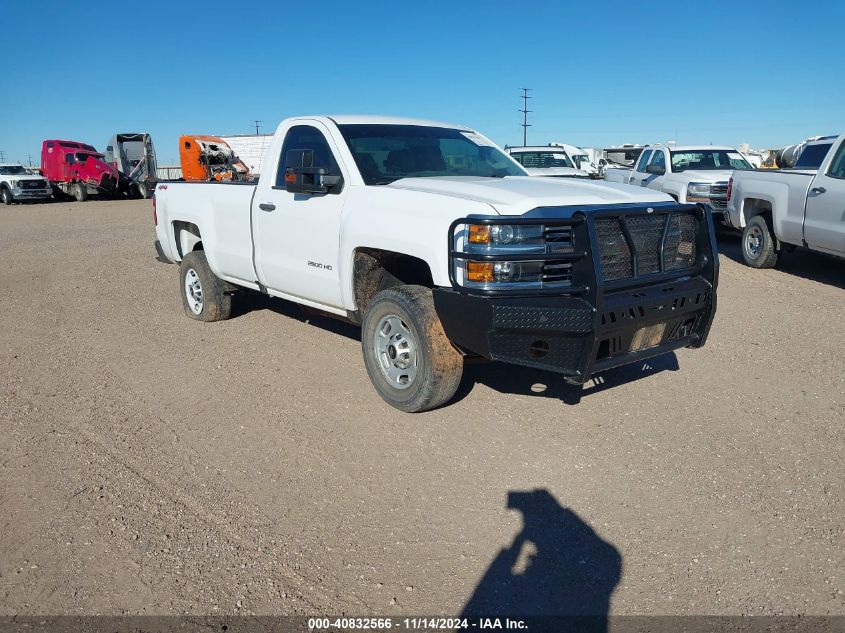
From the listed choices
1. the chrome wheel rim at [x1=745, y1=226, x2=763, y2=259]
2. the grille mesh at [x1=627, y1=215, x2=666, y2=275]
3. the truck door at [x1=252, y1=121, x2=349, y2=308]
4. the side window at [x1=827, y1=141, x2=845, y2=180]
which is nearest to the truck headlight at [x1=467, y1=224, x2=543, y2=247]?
the grille mesh at [x1=627, y1=215, x2=666, y2=275]

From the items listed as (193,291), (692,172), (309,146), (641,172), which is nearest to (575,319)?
(309,146)

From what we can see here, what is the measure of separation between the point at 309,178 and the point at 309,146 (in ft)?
2.06

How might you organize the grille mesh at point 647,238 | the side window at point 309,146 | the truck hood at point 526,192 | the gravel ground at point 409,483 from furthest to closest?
the side window at point 309,146 → the grille mesh at point 647,238 → the truck hood at point 526,192 → the gravel ground at point 409,483

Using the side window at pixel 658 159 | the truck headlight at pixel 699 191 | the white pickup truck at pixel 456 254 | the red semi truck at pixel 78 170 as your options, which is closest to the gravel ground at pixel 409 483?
the white pickup truck at pixel 456 254

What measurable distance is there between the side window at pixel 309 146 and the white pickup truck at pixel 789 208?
21.2 ft

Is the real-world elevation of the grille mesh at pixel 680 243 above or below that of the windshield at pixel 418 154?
below

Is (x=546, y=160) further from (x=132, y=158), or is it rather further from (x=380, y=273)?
(x=132, y=158)

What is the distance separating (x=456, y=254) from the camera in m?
3.82

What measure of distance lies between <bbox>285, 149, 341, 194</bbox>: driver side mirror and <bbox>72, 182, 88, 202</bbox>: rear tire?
95.5 ft

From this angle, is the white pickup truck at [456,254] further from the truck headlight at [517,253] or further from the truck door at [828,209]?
the truck door at [828,209]

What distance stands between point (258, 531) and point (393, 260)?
2226mm

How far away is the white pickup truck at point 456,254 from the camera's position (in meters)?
3.80

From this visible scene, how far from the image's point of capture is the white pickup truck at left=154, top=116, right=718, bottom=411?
3.80 meters

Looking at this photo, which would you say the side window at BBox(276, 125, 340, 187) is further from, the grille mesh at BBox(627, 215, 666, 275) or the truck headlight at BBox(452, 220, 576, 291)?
the grille mesh at BBox(627, 215, 666, 275)
